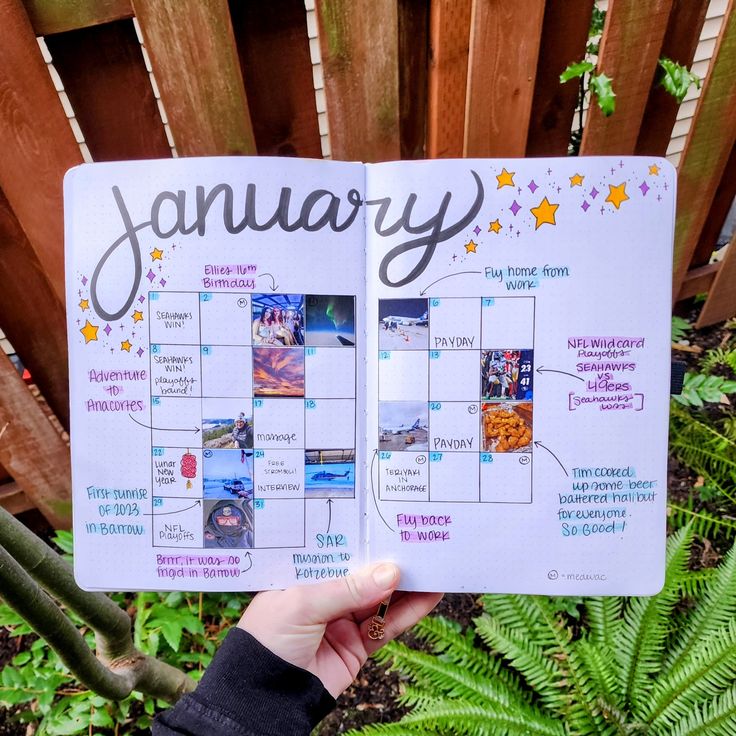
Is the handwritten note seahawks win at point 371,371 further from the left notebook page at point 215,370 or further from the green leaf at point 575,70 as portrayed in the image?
the green leaf at point 575,70

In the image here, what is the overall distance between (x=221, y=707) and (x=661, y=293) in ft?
3.42

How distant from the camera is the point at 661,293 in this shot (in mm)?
1056

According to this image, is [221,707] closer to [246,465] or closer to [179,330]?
[246,465]

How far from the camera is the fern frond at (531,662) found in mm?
1681

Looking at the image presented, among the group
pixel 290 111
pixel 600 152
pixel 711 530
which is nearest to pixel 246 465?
pixel 290 111

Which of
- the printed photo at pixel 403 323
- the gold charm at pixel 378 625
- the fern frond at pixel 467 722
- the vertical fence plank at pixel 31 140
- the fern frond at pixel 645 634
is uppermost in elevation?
the vertical fence plank at pixel 31 140

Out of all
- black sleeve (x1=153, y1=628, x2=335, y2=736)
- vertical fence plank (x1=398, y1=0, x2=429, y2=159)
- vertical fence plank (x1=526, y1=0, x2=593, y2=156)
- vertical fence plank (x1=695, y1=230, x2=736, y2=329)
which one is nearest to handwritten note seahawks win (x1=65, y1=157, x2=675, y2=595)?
black sleeve (x1=153, y1=628, x2=335, y2=736)

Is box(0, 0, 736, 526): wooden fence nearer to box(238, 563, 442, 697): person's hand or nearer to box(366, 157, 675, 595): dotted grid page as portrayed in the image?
box(366, 157, 675, 595): dotted grid page

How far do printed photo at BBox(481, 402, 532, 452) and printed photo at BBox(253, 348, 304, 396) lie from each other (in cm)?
33

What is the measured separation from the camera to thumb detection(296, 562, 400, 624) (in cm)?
107

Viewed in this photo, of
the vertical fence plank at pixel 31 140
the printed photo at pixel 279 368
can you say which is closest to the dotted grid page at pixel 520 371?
the printed photo at pixel 279 368

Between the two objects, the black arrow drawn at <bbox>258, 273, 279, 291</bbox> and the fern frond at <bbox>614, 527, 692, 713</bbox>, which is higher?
the black arrow drawn at <bbox>258, 273, 279, 291</bbox>

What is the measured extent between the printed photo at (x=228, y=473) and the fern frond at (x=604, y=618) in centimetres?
118

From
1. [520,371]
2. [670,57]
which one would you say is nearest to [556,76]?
[670,57]
